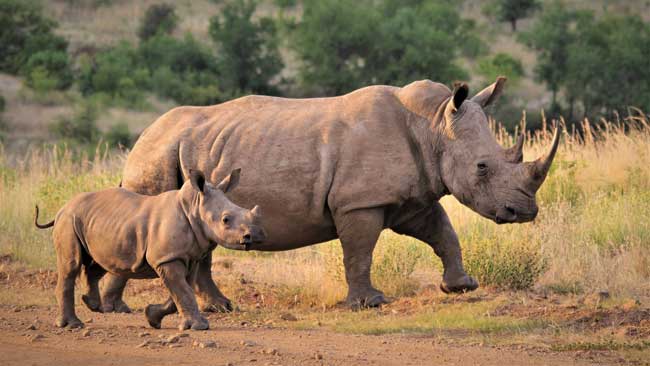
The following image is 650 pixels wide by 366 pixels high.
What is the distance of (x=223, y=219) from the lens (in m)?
8.08

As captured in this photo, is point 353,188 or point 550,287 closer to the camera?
point 353,188

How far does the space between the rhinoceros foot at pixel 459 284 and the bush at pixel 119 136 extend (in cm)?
2171

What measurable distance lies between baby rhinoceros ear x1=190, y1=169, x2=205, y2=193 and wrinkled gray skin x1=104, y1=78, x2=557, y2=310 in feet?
4.48

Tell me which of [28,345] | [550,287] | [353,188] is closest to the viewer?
[28,345]

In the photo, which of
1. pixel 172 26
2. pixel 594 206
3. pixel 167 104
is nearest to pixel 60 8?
pixel 172 26

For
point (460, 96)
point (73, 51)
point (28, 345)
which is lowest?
point (28, 345)

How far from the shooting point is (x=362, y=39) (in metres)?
39.2

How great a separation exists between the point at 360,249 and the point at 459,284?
0.94 metres

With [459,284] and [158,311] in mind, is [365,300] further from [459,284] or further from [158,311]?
[158,311]

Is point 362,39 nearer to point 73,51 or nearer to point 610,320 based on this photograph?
point 73,51

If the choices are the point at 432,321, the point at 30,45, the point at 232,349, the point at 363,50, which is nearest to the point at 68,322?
the point at 232,349

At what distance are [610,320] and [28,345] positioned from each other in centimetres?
402

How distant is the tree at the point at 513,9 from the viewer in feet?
182

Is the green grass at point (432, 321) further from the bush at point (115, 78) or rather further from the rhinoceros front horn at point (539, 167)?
the bush at point (115, 78)
